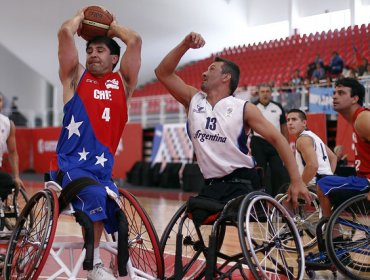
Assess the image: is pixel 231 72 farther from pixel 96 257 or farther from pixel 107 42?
pixel 96 257

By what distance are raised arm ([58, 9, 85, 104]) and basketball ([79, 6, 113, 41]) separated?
0.37 feet

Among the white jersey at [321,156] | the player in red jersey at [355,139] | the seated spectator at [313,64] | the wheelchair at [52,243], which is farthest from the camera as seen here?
the seated spectator at [313,64]

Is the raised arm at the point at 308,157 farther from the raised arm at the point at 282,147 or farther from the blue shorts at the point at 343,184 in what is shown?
the raised arm at the point at 282,147

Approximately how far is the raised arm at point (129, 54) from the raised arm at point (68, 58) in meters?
0.24

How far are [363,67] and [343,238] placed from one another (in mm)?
5743

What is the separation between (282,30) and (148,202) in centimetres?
510

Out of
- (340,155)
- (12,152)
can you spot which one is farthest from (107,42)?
(340,155)

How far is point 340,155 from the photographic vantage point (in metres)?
8.00

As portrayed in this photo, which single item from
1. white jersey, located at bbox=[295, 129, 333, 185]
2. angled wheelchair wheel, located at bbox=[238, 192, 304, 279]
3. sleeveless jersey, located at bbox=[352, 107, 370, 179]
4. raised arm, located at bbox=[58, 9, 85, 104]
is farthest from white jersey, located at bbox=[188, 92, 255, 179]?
white jersey, located at bbox=[295, 129, 333, 185]

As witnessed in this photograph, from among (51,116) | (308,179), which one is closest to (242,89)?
(308,179)

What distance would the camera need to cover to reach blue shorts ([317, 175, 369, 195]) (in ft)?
13.3

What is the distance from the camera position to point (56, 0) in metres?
15.3

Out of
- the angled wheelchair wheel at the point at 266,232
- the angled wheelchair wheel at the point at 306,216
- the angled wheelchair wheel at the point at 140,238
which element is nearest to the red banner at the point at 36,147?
the angled wheelchair wheel at the point at 306,216

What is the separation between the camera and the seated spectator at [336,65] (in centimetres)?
991
